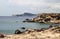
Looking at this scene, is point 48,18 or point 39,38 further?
point 48,18

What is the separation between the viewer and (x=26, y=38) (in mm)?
37188

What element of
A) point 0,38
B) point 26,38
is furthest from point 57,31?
point 0,38

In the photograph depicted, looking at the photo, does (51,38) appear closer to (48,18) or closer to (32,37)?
(32,37)

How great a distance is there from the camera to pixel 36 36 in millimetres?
37594

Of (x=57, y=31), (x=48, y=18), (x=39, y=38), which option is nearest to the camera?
(x=39, y=38)

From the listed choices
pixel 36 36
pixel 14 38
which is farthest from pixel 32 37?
pixel 14 38

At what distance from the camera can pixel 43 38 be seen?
120 feet

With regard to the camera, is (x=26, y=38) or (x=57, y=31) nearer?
(x=26, y=38)

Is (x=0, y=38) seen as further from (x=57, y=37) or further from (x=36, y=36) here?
(x=57, y=37)

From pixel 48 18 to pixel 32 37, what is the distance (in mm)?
100879

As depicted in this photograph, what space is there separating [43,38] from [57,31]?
312 inches

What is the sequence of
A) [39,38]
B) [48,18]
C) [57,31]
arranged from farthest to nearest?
[48,18], [57,31], [39,38]

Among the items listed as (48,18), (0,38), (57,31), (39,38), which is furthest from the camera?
(48,18)

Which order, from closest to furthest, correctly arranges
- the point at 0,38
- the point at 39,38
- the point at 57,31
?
1. the point at 39,38
2. the point at 0,38
3. the point at 57,31
